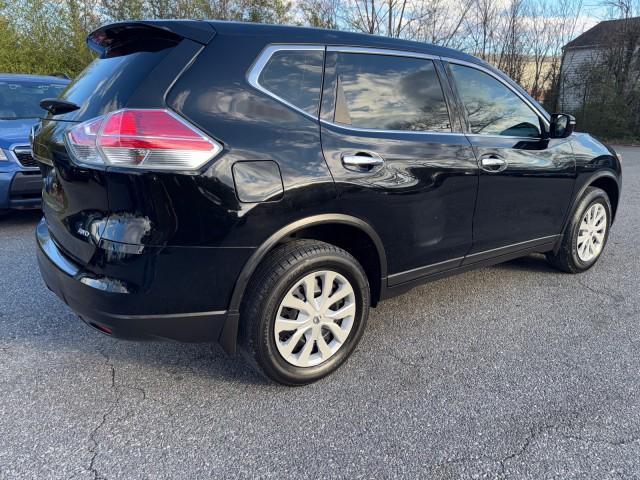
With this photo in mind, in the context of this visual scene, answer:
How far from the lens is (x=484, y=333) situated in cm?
312

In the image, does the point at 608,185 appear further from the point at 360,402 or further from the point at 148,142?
the point at 148,142

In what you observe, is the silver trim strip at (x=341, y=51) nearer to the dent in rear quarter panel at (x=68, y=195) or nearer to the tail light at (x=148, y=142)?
the tail light at (x=148, y=142)

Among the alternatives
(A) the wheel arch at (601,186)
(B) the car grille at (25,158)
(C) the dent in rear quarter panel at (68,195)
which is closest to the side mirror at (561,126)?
(A) the wheel arch at (601,186)

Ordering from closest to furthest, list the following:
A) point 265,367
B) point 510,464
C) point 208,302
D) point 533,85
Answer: point 510,464, point 208,302, point 265,367, point 533,85

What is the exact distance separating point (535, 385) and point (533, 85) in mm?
25940

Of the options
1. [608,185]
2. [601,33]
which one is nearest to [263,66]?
[608,185]

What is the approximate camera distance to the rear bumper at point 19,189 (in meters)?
4.92

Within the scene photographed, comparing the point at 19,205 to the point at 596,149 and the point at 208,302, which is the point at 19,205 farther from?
the point at 596,149

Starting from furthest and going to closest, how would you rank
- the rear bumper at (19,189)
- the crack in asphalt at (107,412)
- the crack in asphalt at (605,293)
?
the rear bumper at (19,189), the crack in asphalt at (605,293), the crack in asphalt at (107,412)

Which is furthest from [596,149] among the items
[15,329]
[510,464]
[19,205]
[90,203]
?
[19,205]

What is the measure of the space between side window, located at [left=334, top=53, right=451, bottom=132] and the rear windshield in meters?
0.95

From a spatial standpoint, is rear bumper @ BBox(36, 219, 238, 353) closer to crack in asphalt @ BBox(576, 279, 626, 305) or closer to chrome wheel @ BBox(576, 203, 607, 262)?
crack in asphalt @ BBox(576, 279, 626, 305)

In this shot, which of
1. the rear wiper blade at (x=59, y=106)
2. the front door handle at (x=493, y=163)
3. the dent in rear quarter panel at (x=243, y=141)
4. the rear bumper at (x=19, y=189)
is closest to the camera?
the dent in rear quarter panel at (x=243, y=141)

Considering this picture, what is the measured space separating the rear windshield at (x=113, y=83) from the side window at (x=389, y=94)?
947 millimetres
